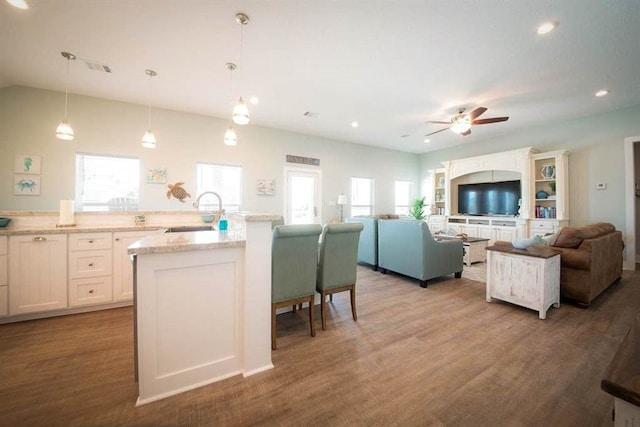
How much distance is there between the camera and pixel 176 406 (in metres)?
1.41

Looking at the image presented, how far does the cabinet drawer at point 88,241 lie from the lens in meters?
2.60

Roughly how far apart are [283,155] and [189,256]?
4294 mm

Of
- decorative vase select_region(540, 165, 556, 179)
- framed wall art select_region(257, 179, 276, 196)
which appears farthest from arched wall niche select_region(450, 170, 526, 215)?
framed wall art select_region(257, 179, 276, 196)

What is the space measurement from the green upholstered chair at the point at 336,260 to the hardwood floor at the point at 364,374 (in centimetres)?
Answer: 37

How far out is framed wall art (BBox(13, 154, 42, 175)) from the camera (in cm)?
344

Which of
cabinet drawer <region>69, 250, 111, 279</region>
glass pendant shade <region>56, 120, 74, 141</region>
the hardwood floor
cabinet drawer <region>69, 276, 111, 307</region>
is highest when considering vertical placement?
glass pendant shade <region>56, 120, 74, 141</region>

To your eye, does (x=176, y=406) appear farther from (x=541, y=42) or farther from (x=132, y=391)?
(x=541, y=42)

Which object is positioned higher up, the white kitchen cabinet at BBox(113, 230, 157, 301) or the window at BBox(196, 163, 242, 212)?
the window at BBox(196, 163, 242, 212)

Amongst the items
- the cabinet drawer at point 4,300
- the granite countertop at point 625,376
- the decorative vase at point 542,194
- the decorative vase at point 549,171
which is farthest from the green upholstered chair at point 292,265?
the decorative vase at point 549,171

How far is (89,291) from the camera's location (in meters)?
2.66

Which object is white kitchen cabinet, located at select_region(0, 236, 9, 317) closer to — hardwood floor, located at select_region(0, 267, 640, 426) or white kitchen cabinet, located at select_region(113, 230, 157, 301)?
hardwood floor, located at select_region(0, 267, 640, 426)

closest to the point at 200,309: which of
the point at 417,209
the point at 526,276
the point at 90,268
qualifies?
the point at 90,268

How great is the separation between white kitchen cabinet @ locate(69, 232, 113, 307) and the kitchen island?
1.80 meters

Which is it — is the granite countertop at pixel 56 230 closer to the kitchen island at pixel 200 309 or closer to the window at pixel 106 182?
the window at pixel 106 182
